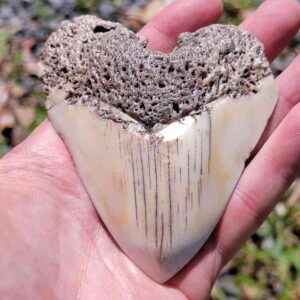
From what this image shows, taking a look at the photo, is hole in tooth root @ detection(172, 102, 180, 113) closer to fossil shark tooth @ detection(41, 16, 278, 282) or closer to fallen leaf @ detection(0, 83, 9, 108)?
fossil shark tooth @ detection(41, 16, 278, 282)

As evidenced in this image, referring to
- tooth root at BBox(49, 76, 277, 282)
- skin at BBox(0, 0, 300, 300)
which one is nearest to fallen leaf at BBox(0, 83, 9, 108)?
skin at BBox(0, 0, 300, 300)

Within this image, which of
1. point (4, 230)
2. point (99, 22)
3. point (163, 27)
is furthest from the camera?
point (163, 27)

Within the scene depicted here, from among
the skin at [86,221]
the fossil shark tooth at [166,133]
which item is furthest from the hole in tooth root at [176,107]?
the skin at [86,221]

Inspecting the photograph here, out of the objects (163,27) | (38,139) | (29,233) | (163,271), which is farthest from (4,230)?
(163,27)

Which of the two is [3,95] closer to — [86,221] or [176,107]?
[86,221]

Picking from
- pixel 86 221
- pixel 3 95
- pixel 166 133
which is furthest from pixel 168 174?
pixel 3 95

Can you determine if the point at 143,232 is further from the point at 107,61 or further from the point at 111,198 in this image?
the point at 107,61
